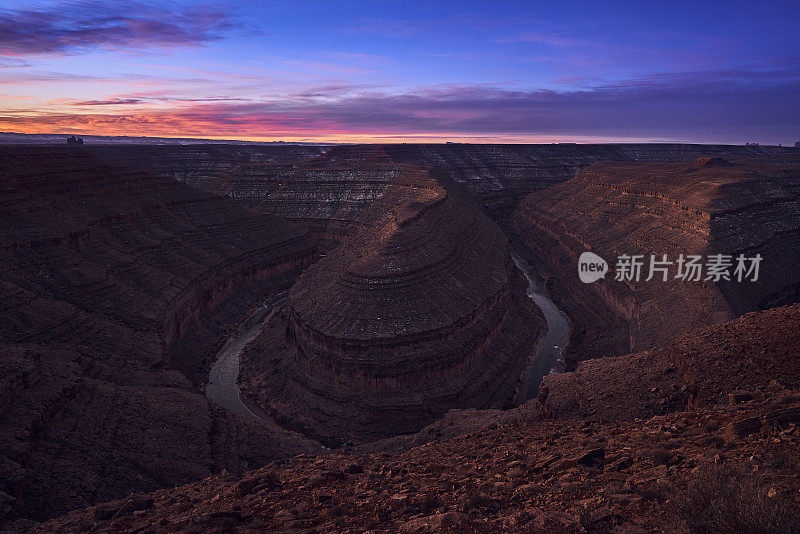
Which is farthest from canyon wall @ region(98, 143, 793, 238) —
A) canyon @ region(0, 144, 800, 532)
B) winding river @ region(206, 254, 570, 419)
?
winding river @ region(206, 254, 570, 419)

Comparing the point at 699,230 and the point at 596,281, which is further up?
the point at 699,230

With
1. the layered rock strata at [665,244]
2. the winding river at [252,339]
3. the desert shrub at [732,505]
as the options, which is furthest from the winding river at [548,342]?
the desert shrub at [732,505]

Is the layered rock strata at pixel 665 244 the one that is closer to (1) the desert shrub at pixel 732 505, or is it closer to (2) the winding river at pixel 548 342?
(2) the winding river at pixel 548 342

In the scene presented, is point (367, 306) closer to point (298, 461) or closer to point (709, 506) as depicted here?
point (298, 461)

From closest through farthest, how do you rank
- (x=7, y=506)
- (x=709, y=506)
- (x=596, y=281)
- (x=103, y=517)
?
(x=709, y=506)
(x=103, y=517)
(x=7, y=506)
(x=596, y=281)

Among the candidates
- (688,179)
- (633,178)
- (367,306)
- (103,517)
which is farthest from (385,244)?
(633,178)
